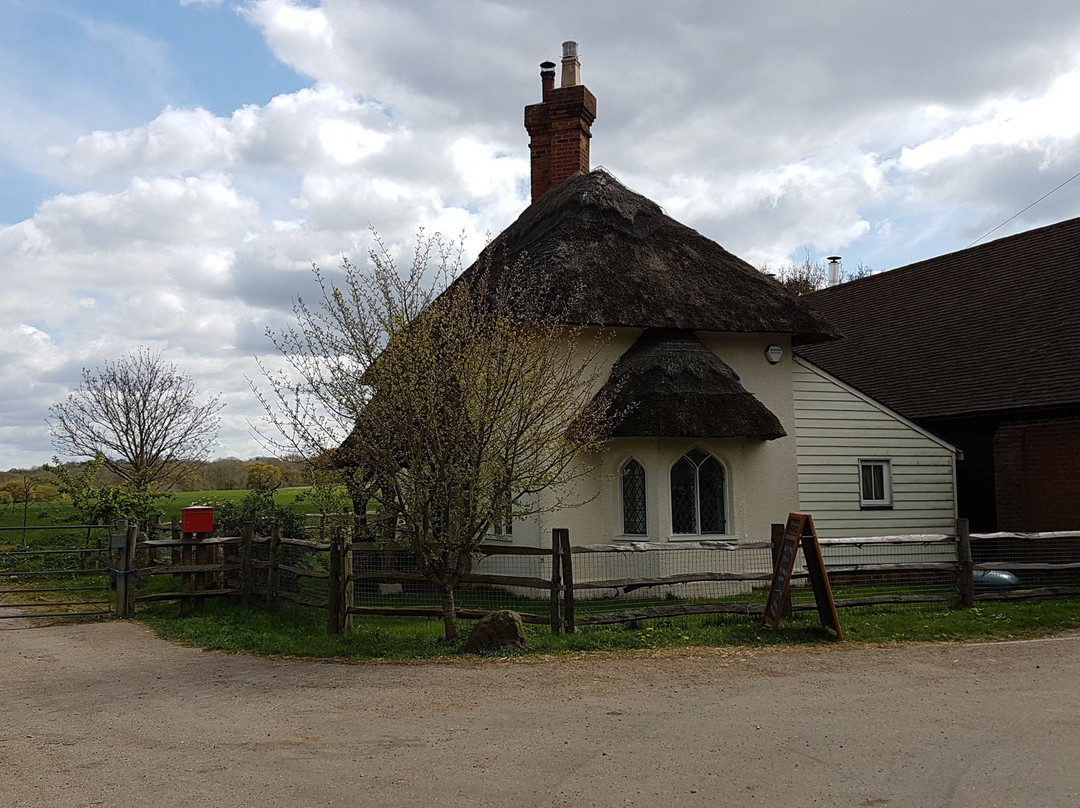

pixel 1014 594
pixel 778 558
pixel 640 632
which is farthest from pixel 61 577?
pixel 1014 594

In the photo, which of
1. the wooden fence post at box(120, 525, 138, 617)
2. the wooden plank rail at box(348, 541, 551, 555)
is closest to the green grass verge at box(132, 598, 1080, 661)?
the wooden plank rail at box(348, 541, 551, 555)

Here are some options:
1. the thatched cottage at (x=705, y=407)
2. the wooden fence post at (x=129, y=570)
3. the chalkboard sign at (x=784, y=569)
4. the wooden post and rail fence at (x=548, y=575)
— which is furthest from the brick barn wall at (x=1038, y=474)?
the wooden fence post at (x=129, y=570)

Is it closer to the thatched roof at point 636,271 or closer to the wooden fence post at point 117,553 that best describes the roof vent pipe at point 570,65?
the thatched roof at point 636,271

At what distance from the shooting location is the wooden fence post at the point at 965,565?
12.1 metres

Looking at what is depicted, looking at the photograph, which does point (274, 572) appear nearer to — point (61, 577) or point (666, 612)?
point (666, 612)

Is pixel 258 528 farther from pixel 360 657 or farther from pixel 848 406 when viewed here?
pixel 848 406

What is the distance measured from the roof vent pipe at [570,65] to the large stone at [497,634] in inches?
534

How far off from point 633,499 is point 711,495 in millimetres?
1379

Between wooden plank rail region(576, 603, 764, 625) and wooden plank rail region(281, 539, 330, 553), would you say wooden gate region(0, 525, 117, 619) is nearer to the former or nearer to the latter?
wooden plank rail region(281, 539, 330, 553)

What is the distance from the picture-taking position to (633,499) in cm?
1525

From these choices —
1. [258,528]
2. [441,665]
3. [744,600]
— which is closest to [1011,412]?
[744,600]

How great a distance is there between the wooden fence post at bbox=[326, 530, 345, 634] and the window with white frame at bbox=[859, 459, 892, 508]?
411 inches

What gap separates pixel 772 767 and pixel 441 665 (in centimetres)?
438

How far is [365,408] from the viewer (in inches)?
385
